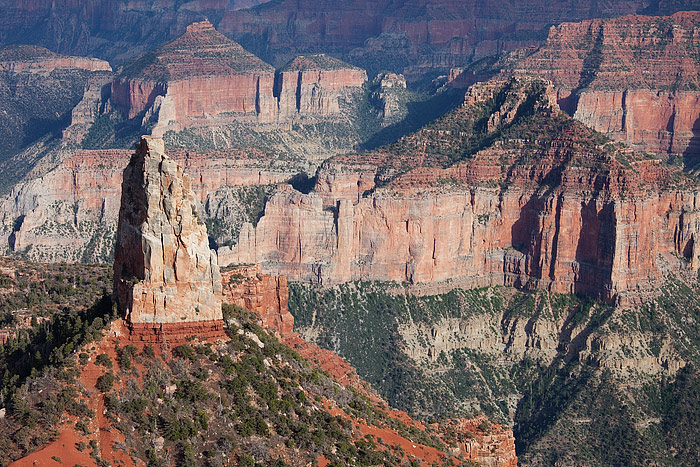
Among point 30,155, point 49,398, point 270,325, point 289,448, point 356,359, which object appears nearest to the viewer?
point 49,398

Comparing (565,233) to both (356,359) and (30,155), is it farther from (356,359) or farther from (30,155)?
(30,155)

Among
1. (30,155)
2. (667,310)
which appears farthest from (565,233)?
(30,155)

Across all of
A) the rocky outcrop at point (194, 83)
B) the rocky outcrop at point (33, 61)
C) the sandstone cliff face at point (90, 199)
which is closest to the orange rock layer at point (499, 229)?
the sandstone cliff face at point (90, 199)

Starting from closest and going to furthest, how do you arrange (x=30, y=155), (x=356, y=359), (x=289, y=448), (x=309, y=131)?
(x=289, y=448), (x=356, y=359), (x=30, y=155), (x=309, y=131)

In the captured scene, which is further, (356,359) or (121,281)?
(356,359)

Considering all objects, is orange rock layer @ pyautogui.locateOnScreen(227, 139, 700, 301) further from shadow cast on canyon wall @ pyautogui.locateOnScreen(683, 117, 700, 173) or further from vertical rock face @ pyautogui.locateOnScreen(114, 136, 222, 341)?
vertical rock face @ pyautogui.locateOnScreen(114, 136, 222, 341)

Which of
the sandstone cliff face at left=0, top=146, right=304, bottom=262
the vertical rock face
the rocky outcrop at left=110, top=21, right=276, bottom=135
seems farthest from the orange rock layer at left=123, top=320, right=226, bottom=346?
the rocky outcrop at left=110, top=21, right=276, bottom=135

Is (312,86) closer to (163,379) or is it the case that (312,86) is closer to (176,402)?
(163,379)
